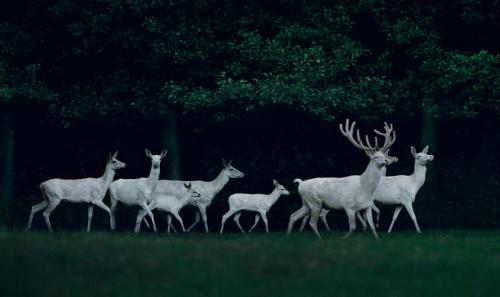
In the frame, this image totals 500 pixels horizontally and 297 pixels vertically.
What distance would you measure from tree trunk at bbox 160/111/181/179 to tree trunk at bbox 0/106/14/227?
384 centimetres

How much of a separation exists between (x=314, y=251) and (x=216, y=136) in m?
14.9

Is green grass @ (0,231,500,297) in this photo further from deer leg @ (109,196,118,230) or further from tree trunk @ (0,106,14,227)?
tree trunk @ (0,106,14,227)

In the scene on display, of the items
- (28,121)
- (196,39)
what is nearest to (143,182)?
(196,39)

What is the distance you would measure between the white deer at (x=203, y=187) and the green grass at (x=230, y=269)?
9995 mm

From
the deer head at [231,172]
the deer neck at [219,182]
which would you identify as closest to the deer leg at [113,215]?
the deer neck at [219,182]

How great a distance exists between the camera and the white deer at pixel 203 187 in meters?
25.4

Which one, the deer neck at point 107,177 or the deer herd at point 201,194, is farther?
the deer neck at point 107,177

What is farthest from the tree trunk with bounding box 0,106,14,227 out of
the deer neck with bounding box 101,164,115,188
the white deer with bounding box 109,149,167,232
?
the white deer with bounding box 109,149,167,232

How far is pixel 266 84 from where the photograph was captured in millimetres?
24500

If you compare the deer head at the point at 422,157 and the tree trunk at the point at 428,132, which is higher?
the tree trunk at the point at 428,132

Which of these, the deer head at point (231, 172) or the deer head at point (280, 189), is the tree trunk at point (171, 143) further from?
the deer head at point (280, 189)

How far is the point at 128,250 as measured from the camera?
44.7 feet

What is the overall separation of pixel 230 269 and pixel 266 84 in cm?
1238

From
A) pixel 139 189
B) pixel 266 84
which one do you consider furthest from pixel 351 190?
pixel 139 189
